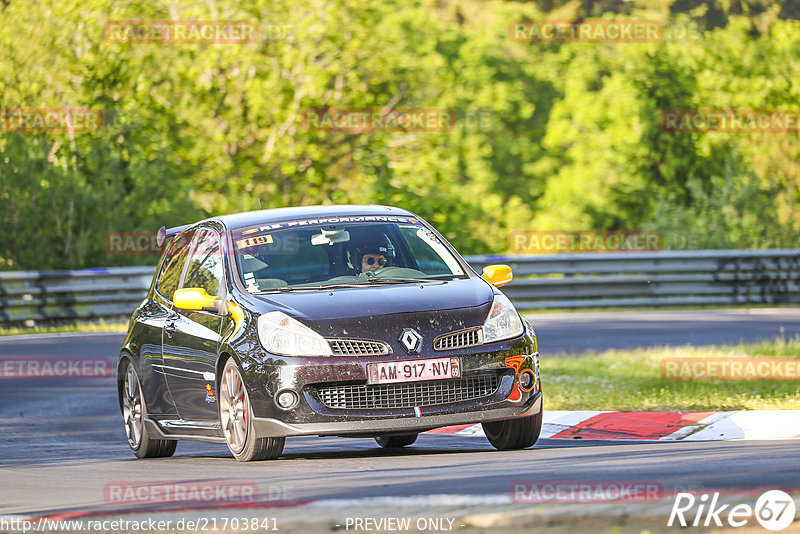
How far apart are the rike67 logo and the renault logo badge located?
2.53m

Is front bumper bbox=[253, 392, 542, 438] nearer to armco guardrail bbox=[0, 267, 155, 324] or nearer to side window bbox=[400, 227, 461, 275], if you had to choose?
side window bbox=[400, 227, 461, 275]

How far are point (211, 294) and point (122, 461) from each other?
1285 mm

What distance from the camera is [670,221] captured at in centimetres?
3588

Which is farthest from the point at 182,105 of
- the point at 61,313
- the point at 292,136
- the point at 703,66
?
the point at 703,66

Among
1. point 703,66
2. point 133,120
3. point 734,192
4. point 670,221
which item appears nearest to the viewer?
point 133,120

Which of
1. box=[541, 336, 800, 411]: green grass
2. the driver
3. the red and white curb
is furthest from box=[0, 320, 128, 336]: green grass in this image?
the driver

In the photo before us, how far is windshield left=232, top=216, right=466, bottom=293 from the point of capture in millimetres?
9367

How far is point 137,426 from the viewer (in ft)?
34.3

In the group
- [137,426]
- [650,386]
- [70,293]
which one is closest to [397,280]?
[137,426]

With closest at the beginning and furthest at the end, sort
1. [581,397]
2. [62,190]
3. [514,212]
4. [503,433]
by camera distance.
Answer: [503,433] < [581,397] < [62,190] < [514,212]

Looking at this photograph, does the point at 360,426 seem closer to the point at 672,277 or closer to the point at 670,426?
the point at 670,426

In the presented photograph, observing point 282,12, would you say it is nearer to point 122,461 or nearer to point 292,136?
point 292,136

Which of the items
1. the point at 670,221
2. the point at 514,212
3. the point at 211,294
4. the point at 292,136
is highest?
the point at 211,294

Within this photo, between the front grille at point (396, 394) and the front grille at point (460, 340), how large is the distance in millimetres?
193
